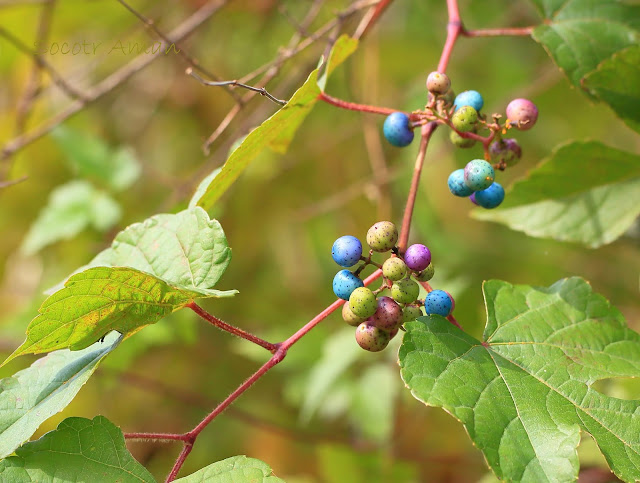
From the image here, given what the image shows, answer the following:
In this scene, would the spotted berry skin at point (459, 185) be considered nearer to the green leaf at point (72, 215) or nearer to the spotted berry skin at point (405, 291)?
the spotted berry skin at point (405, 291)

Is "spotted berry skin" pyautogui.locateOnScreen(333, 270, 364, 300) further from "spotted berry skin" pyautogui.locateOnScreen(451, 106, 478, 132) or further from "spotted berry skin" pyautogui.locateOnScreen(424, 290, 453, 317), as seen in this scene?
"spotted berry skin" pyautogui.locateOnScreen(451, 106, 478, 132)

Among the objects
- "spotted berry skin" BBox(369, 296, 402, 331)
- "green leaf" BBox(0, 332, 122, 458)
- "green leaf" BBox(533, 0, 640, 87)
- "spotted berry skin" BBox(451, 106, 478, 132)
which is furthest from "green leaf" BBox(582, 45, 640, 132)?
"green leaf" BBox(0, 332, 122, 458)

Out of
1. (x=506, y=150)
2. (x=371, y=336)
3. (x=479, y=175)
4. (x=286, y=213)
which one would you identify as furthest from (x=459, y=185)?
(x=286, y=213)

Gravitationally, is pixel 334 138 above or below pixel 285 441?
above

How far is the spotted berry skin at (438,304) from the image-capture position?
1.40 metres

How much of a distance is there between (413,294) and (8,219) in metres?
3.22

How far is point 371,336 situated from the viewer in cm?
133

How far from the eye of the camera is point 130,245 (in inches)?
64.8

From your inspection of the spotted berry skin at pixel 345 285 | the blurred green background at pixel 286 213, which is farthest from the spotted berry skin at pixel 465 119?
the blurred green background at pixel 286 213

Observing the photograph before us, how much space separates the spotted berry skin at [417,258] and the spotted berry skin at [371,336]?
0.16 metres

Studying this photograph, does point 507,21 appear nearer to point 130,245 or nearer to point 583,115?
point 583,115

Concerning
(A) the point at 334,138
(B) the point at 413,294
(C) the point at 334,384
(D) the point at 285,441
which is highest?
(B) the point at 413,294

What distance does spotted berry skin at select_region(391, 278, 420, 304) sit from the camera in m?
1.33

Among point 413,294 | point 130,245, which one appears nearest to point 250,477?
point 413,294
